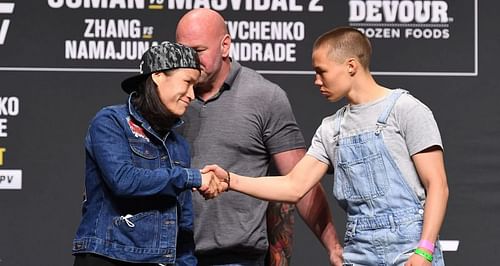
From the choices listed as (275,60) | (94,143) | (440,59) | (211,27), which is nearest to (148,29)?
(275,60)

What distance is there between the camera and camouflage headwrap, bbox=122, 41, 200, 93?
3107mm

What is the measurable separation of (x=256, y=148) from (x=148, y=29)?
112 centimetres

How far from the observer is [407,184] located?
3047mm

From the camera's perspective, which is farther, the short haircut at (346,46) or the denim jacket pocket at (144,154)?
the short haircut at (346,46)

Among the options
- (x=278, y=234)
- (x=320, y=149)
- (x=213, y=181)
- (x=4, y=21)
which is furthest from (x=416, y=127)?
(x=4, y=21)

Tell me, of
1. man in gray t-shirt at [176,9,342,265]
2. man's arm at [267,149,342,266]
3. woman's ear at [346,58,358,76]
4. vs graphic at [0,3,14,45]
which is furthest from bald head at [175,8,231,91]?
vs graphic at [0,3,14,45]

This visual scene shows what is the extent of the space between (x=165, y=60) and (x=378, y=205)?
2.53 ft

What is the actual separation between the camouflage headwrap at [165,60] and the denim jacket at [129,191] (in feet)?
0.38

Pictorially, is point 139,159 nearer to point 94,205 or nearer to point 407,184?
point 94,205

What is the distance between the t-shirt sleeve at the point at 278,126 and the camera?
3.65m

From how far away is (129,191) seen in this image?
116 inches

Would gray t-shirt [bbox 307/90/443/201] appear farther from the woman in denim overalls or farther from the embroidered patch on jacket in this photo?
the embroidered patch on jacket

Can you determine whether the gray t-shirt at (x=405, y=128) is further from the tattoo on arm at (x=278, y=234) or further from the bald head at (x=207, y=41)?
the tattoo on arm at (x=278, y=234)

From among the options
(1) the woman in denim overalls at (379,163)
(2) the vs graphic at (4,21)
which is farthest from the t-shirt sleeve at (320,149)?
(2) the vs graphic at (4,21)
